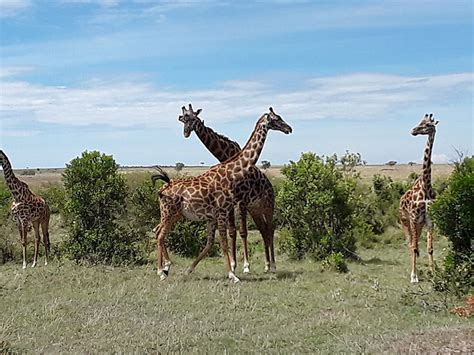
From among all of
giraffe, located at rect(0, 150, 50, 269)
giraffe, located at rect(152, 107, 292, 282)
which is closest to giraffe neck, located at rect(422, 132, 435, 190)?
giraffe, located at rect(152, 107, 292, 282)

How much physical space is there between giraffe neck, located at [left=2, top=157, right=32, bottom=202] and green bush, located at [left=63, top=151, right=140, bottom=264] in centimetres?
99

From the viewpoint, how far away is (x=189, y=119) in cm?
1427

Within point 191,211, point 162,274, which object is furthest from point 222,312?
point 191,211

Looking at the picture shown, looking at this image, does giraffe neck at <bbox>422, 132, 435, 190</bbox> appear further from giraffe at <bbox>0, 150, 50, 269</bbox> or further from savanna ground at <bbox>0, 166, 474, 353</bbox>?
giraffe at <bbox>0, 150, 50, 269</bbox>

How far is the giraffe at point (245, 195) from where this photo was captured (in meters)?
14.0

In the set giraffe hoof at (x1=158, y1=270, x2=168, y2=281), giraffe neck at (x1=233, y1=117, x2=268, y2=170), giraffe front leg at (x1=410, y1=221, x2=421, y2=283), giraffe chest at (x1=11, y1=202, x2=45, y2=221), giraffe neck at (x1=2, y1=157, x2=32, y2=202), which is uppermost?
giraffe neck at (x1=233, y1=117, x2=268, y2=170)

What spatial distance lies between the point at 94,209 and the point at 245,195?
4187 mm

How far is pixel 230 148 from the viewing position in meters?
15.2

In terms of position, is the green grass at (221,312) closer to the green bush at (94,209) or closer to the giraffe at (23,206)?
the green bush at (94,209)

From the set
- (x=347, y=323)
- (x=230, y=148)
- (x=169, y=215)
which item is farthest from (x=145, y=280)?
(x=347, y=323)

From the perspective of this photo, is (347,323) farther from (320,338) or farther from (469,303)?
(469,303)

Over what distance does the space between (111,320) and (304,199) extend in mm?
7885

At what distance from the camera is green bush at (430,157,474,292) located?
35.0ft

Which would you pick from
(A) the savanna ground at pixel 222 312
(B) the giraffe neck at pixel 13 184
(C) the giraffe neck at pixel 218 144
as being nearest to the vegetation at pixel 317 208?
(A) the savanna ground at pixel 222 312
